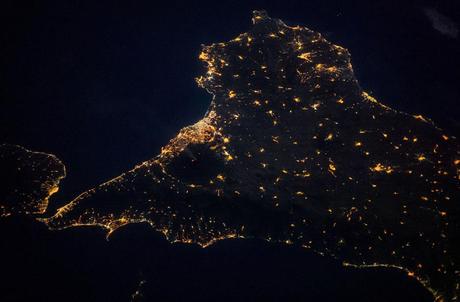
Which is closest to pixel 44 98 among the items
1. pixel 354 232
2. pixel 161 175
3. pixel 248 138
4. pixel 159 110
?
pixel 159 110

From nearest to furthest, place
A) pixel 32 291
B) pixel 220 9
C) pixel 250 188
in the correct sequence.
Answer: pixel 250 188, pixel 32 291, pixel 220 9

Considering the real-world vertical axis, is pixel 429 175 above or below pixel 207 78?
below

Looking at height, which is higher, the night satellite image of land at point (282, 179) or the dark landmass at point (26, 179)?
the night satellite image of land at point (282, 179)

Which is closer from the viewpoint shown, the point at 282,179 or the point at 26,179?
→ the point at 282,179

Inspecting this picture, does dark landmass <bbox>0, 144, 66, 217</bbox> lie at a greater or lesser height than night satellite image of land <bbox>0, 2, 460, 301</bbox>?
lesser

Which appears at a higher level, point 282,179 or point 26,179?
point 282,179


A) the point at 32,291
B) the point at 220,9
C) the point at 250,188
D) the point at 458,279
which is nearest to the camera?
the point at 458,279

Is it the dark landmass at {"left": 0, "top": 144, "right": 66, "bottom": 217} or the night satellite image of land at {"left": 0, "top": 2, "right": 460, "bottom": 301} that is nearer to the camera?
the night satellite image of land at {"left": 0, "top": 2, "right": 460, "bottom": 301}

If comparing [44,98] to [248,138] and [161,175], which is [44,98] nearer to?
[161,175]
